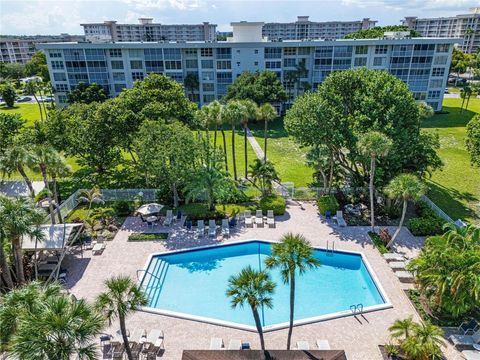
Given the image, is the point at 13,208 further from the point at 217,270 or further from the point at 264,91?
the point at 264,91

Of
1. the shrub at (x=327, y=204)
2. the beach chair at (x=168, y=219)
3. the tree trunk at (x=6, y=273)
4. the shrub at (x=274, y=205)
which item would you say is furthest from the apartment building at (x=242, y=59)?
the tree trunk at (x=6, y=273)

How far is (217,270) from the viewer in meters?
25.4

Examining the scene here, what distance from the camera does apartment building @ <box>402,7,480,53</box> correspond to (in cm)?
13673

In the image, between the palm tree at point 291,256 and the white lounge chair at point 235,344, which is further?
the white lounge chair at point 235,344

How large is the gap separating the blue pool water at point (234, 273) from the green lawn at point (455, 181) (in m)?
13.2

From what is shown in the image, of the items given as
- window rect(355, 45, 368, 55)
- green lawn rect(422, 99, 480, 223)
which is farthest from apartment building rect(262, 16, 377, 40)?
green lawn rect(422, 99, 480, 223)

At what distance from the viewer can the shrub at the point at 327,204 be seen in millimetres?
30734

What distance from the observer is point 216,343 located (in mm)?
18031

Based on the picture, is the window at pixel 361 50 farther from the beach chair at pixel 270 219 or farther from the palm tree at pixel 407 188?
the palm tree at pixel 407 188

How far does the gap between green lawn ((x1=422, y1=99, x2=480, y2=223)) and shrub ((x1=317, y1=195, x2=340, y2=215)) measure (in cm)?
1025

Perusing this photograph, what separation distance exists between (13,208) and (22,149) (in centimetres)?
779

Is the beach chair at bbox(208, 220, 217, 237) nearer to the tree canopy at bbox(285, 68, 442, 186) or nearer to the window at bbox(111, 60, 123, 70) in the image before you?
the tree canopy at bbox(285, 68, 442, 186)

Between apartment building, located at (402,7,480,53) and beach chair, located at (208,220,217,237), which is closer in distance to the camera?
beach chair, located at (208,220,217,237)

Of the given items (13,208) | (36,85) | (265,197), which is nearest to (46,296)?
(13,208)
